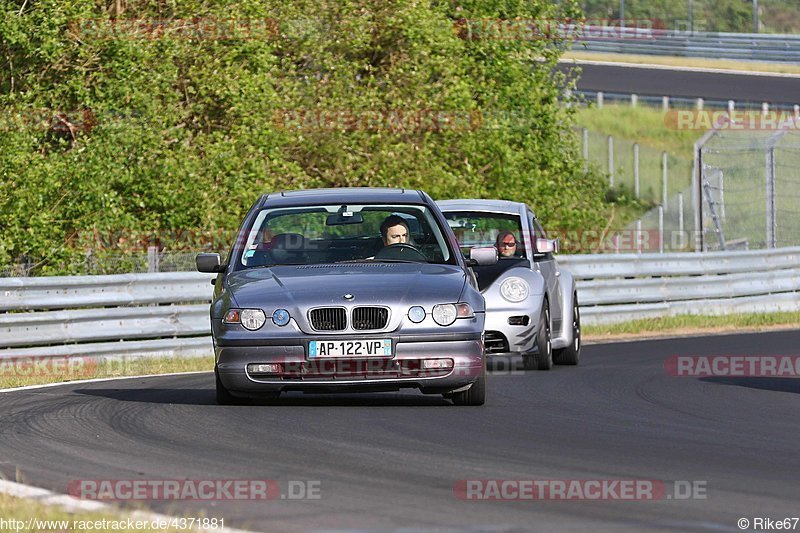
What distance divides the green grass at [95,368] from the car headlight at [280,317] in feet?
14.3

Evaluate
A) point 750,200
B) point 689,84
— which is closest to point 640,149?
point 689,84

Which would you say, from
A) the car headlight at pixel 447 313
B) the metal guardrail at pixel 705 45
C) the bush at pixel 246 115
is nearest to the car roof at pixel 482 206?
the car headlight at pixel 447 313

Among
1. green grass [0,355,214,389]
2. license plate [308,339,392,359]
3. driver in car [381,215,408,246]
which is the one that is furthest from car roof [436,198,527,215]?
license plate [308,339,392,359]

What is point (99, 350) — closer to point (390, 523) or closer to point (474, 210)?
point (474, 210)

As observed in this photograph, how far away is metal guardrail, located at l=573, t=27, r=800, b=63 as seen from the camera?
57250 millimetres

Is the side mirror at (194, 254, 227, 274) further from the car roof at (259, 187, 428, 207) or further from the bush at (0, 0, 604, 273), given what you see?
the bush at (0, 0, 604, 273)

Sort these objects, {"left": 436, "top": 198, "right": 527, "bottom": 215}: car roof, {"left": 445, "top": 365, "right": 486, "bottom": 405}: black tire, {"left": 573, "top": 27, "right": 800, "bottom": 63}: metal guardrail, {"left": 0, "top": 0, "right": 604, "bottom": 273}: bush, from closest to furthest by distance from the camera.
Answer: {"left": 445, "top": 365, "right": 486, "bottom": 405}: black tire
{"left": 436, "top": 198, "right": 527, "bottom": 215}: car roof
{"left": 0, "top": 0, "right": 604, "bottom": 273}: bush
{"left": 573, "top": 27, "right": 800, "bottom": 63}: metal guardrail

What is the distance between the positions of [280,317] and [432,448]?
2.05 meters

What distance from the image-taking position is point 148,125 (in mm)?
22750

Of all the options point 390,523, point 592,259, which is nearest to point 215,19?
point 592,259

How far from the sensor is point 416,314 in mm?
10172

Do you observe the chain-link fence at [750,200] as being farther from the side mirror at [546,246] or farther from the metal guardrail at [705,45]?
the side mirror at [546,246]

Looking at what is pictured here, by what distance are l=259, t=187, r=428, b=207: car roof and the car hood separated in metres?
0.68

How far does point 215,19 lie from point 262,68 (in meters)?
1.09
